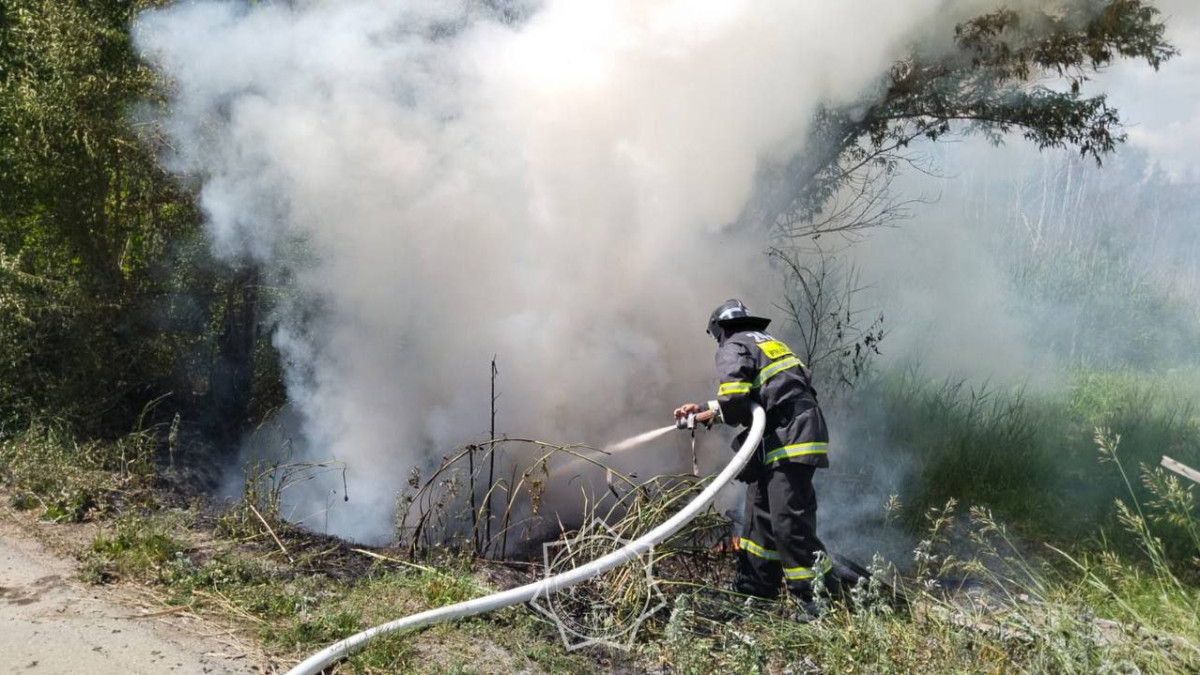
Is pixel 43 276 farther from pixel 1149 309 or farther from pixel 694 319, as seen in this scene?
pixel 1149 309

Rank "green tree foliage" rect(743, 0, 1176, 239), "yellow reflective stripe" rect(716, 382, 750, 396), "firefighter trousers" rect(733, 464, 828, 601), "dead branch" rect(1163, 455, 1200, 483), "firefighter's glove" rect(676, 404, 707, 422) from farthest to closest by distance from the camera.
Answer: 1. "green tree foliage" rect(743, 0, 1176, 239)
2. "firefighter's glove" rect(676, 404, 707, 422)
3. "yellow reflective stripe" rect(716, 382, 750, 396)
4. "firefighter trousers" rect(733, 464, 828, 601)
5. "dead branch" rect(1163, 455, 1200, 483)

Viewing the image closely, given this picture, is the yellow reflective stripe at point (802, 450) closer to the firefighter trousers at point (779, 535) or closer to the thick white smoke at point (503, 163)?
the firefighter trousers at point (779, 535)

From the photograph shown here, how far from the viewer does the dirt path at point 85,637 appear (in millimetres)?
3846

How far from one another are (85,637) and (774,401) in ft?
11.2

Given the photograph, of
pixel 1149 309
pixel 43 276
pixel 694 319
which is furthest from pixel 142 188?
pixel 1149 309

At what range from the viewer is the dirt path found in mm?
3846

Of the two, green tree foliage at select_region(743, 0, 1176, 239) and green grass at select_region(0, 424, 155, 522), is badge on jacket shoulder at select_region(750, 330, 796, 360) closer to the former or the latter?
green tree foliage at select_region(743, 0, 1176, 239)

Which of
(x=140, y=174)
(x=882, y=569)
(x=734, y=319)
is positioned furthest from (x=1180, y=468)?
(x=140, y=174)

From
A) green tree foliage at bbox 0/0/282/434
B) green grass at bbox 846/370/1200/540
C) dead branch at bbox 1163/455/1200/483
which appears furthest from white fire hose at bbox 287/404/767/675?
green tree foliage at bbox 0/0/282/434

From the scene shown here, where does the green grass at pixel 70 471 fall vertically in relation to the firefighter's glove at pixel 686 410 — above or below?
below

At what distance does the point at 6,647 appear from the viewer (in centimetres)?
394

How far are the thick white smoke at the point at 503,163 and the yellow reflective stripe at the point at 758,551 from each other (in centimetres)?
226

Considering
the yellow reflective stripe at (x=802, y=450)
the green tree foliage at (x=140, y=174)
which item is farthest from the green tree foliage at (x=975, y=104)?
the yellow reflective stripe at (x=802, y=450)

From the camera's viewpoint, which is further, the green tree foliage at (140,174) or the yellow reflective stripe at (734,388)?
the green tree foliage at (140,174)
